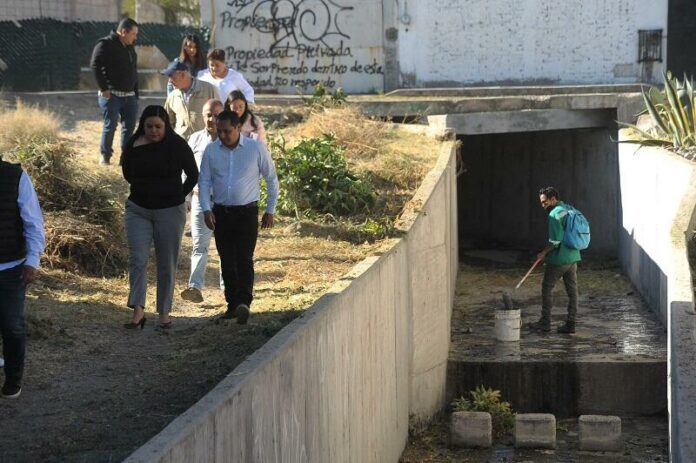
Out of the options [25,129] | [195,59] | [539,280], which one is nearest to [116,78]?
[25,129]

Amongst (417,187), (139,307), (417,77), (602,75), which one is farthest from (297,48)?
(139,307)

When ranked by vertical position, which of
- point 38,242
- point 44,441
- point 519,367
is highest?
point 38,242

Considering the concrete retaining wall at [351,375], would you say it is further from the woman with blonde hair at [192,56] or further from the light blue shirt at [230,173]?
the woman with blonde hair at [192,56]

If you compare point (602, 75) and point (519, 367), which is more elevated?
point (602, 75)

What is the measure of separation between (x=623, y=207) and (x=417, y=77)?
31.1ft

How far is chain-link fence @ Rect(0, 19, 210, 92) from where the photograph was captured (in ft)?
83.4

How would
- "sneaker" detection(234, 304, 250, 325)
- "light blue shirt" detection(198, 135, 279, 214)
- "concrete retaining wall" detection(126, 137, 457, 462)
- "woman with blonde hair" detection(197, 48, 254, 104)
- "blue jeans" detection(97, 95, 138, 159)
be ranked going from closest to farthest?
"concrete retaining wall" detection(126, 137, 457, 462)
"sneaker" detection(234, 304, 250, 325)
"light blue shirt" detection(198, 135, 279, 214)
"woman with blonde hair" detection(197, 48, 254, 104)
"blue jeans" detection(97, 95, 138, 159)

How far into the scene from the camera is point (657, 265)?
15188 mm

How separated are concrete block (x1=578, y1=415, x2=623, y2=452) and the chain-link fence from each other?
16.3 metres

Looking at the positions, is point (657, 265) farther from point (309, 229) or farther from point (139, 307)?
point (139, 307)

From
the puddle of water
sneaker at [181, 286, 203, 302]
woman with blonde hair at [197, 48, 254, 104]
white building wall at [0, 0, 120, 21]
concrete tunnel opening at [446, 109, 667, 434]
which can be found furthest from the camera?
white building wall at [0, 0, 120, 21]

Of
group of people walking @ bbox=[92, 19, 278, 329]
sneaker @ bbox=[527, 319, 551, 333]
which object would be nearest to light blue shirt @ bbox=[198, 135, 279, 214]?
group of people walking @ bbox=[92, 19, 278, 329]

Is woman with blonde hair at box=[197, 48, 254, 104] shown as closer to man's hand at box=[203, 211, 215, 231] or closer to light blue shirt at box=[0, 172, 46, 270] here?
man's hand at box=[203, 211, 215, 231]

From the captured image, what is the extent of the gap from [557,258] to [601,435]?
284cm
